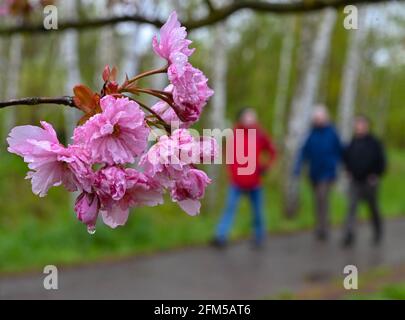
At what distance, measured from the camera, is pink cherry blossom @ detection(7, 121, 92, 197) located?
4.40ft

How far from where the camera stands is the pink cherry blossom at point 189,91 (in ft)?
4.62

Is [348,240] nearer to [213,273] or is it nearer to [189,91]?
[213,273]

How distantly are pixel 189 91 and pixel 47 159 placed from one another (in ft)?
1.02

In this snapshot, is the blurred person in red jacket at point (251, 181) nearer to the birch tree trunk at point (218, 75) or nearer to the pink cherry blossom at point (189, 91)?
the birch tree trunk at point (218, 75)

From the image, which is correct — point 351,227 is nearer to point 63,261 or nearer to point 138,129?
point 63,261

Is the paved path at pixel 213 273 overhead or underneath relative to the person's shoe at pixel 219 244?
underneath

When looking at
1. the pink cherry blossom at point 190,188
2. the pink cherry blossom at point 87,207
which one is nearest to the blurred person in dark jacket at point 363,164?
the pink cherry blossom at point 190,188

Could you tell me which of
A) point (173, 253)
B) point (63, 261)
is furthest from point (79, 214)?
point (173, 253)

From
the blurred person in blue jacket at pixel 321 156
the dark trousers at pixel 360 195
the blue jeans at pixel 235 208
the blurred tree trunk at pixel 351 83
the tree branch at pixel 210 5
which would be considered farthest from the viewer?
the blurred tree trunk at pixel 351 83

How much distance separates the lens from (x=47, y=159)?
1.39 m

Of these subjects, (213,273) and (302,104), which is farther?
(302,104)

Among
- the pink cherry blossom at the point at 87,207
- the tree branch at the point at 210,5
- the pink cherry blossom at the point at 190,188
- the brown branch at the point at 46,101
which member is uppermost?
the tree branch at the point at 210,5

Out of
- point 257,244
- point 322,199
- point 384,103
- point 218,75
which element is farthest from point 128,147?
point 384,103
